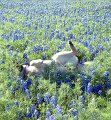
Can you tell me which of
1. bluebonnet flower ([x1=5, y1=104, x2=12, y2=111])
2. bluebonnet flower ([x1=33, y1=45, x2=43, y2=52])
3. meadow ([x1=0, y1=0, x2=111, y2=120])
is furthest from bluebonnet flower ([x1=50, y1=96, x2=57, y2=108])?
bluebonnet flower ([x1=33, y1=45, x2=43, y2=52])

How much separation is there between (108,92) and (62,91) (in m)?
0.78

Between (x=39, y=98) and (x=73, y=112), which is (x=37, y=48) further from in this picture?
(x=73, y=112)

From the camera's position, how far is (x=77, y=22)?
44.2 ft

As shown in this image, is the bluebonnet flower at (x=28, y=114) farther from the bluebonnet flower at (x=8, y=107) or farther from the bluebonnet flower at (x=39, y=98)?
the bluebonnet flower at (x=39, y=98)

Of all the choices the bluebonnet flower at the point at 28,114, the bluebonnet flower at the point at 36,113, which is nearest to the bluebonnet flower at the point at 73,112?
the bluebonnet flower at the point at 36,113

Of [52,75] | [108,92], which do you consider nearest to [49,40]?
[52,75]

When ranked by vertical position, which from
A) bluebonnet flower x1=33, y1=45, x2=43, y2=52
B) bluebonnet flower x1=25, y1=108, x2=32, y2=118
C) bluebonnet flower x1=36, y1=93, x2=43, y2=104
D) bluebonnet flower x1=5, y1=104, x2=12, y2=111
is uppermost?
bluebonnet flower x1=33, y1=45, x2=43, y2=52

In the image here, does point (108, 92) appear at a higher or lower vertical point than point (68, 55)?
lower

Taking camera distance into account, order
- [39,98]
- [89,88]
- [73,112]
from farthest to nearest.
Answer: [89,88] → [39,98] → [73,112]

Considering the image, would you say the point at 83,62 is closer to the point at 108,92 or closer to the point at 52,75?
the point at 52,75

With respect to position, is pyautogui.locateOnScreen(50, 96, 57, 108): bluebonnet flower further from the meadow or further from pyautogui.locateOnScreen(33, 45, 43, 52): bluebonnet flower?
pyautogui.locateOnScreen(33, 45, 43, 52): bluebonnet flower

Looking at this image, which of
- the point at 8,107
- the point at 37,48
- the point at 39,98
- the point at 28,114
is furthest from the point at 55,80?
the point at 37,48

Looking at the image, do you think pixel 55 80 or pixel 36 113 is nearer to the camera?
pixel 36 113

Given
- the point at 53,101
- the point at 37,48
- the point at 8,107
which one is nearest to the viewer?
the point at 8,107
